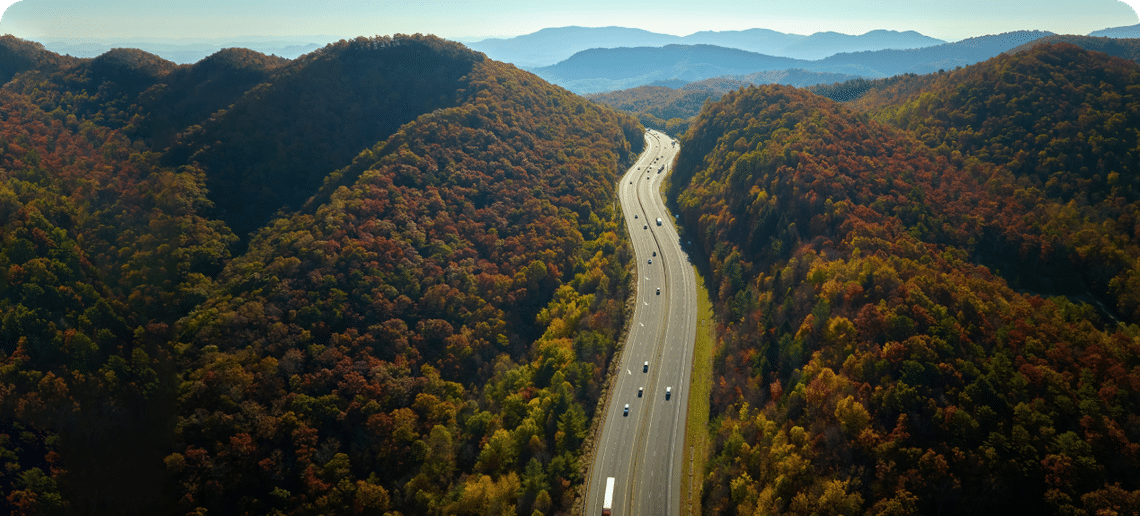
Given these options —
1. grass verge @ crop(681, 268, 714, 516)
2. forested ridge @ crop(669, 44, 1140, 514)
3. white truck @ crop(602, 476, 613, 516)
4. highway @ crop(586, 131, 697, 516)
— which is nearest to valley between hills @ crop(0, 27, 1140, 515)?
forested ridge @ crop(669, 44, 1140, 514)

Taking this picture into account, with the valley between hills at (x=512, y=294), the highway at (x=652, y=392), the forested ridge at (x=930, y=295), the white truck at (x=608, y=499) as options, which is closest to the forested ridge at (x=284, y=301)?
the valley between hills at (x=512, y=294)

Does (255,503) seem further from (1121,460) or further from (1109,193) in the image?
(1109,193)

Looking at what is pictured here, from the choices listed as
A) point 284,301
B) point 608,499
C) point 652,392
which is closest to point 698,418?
point 652,392

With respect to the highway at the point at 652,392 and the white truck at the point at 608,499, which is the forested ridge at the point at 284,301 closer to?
the highway at the point at 652,392

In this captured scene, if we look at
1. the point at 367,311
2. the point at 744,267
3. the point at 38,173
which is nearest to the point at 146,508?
the point at 367,311

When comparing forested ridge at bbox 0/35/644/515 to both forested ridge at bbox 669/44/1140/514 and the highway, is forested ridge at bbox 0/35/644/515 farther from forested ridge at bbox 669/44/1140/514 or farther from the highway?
forested ridge at bbox 669/44/1140/514

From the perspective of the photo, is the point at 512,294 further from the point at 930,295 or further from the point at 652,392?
the point at 930,295
